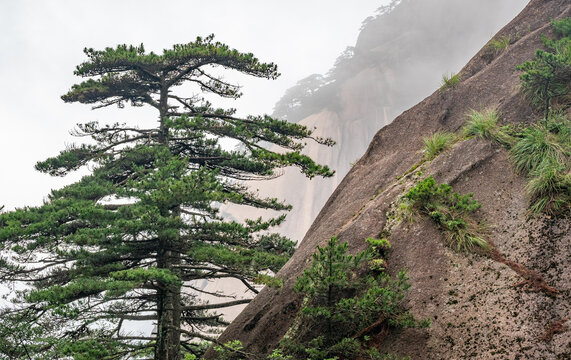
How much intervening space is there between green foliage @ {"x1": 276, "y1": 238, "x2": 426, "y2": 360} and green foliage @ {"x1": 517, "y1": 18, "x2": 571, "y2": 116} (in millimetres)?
4055

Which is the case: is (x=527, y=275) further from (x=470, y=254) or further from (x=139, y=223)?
(x=139, y=223)

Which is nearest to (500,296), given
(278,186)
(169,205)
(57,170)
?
(169,205)

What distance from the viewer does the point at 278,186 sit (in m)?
55.1

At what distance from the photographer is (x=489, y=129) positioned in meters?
6.18

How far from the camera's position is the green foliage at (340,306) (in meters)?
4.59

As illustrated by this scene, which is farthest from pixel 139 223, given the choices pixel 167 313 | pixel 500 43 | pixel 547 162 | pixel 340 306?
pixel 500 43

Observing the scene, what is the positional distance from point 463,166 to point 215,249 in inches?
194

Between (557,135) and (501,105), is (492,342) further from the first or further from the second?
(501,105)

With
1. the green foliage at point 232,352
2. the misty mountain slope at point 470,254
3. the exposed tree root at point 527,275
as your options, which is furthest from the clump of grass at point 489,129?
the green foliage at point 232,352

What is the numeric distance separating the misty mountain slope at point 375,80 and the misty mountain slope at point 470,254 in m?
42.1

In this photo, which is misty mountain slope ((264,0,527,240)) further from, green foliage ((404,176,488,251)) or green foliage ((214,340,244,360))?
green foliage ((404,176,488,251))

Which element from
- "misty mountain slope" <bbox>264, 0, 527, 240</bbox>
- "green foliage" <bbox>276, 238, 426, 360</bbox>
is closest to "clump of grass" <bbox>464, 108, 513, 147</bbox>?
"green foliage" <bbox>276, 238, 426, 360</bbox>

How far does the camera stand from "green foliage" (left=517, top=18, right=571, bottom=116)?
6.01 meters

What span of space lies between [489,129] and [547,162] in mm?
1316
